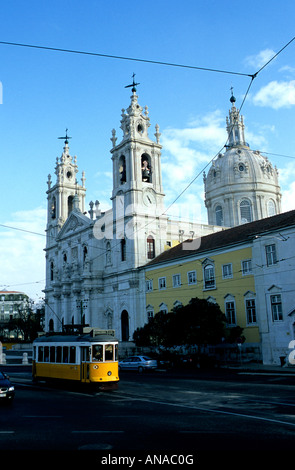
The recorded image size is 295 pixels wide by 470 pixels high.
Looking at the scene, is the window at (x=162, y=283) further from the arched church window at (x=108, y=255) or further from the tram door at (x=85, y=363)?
the tram door at (x=85, y=363)

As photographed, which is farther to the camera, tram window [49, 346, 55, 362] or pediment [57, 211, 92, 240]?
pediment [57, 211, 92, 240]

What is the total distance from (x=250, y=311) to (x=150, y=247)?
18982mm

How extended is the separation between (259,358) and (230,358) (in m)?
3.21

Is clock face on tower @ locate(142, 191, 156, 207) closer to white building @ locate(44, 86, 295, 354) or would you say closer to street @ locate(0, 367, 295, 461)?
white building @ locate(44, 86, 295, 354)

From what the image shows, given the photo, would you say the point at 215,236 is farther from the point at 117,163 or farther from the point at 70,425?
the point at 70,425

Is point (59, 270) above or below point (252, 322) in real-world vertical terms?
above

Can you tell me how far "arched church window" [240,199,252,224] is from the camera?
68681 mm

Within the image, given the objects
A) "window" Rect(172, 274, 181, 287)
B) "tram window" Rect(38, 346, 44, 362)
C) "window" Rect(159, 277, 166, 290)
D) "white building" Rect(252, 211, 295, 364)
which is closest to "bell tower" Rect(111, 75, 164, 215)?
"window" Rect(159, 277, 166, 290)

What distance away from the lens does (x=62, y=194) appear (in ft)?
237

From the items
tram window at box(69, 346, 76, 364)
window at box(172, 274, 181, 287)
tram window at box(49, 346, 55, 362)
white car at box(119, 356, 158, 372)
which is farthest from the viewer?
window at box(172, 274, 181, 287)

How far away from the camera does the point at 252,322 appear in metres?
36.4

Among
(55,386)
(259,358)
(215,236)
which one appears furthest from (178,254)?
(55,386)

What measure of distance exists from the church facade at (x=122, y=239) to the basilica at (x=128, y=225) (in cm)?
12

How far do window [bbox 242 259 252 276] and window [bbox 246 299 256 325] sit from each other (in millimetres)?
2261
